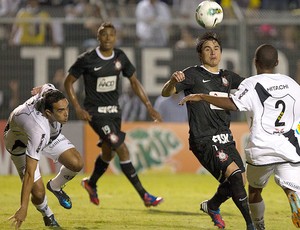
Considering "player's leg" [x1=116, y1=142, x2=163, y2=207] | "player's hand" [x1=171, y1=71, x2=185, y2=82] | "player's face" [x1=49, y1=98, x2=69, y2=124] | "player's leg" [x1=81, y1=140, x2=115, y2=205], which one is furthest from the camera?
"player's leg" [x1=81, y1=140, x2=115, y2=205]

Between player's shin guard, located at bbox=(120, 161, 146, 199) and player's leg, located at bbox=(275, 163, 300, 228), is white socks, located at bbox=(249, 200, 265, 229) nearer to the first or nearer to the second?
player's leg, located at bbox=(275, 163, 300, 228)

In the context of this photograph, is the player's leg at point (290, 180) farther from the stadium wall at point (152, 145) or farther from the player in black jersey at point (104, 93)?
the stadium wall at point (152, 145)

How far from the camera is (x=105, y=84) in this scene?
503 inches

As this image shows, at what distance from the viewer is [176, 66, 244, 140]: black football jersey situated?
977cm

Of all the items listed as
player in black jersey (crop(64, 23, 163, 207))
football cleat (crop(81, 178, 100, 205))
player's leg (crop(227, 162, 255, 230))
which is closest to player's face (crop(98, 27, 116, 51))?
player in black jersey (crop(64, 23, 163, 207))

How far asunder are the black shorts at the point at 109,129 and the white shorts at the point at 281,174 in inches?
158

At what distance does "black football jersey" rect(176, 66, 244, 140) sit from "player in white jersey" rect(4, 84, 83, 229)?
1.45 metres

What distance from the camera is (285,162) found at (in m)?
8.56

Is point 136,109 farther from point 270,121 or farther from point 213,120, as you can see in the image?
point 270,121

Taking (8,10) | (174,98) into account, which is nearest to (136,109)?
(174,98)

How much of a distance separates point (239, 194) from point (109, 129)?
145 inches

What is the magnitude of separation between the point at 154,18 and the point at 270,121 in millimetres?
10169

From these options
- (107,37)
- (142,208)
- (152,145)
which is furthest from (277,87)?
(152,145)

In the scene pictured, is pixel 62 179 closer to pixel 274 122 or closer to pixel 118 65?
pixel 118 65
